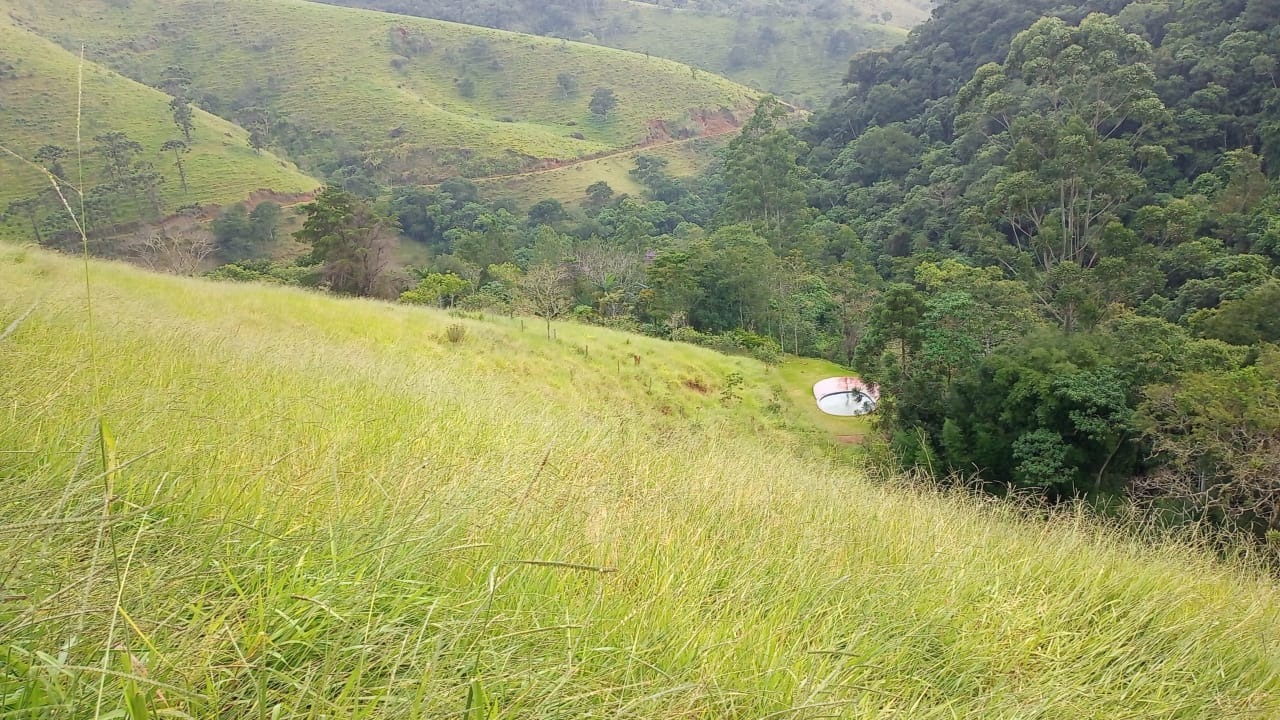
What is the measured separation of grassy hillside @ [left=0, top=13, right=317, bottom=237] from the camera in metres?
48.9

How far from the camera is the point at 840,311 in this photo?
33781mm

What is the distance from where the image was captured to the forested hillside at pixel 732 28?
102 meters

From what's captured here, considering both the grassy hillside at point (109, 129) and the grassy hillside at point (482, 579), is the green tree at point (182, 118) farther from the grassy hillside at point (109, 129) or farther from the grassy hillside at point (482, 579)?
the grassy hillside at point (482, 579)

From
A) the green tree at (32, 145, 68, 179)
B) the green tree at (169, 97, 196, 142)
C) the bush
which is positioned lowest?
the bush

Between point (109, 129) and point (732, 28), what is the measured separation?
93282 millimetres

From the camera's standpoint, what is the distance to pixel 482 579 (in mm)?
1672

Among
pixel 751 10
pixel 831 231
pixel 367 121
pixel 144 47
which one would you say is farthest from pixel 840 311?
pixel 751 10

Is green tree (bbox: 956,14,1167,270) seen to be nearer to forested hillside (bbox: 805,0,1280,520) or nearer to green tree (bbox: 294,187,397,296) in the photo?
forested hillside (bbox: 805,0,1280,520)

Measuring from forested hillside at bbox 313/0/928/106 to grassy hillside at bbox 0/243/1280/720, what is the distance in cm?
10066

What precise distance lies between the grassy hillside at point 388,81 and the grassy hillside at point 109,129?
10.2 m

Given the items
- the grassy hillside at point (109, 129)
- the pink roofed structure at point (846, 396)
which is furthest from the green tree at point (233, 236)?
the pink roofed structure at point (846, 396)

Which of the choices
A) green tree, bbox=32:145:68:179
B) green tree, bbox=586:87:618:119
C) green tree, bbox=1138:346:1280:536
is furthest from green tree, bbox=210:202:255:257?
green tree, bbox=1138:346:1280:536

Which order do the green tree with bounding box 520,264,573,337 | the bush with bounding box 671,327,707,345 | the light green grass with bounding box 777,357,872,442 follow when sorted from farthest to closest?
the bush with bounding box 671,327,707,345, the green tree with bounding box 520,264,573,337, the light green grass with bounding box 777,357,872,442

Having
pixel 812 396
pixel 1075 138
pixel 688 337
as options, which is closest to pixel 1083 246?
pixel 1075 138
